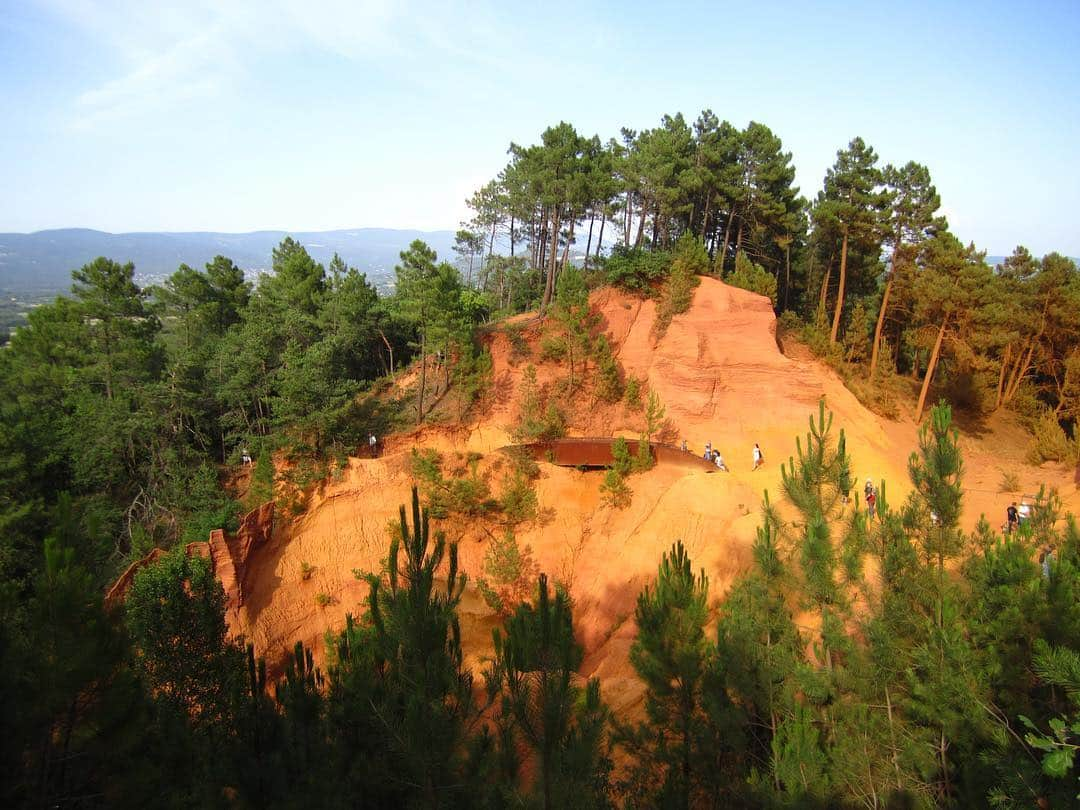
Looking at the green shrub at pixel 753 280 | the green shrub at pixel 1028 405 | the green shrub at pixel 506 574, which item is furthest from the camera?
the green shrub at pixel 753 280

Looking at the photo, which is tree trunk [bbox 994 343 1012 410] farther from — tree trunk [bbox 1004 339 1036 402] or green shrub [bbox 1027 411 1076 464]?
green shrub [bbox 1027 411 1076 464]

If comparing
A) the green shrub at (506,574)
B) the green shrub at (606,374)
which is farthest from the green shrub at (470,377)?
the green shrub at (506,574)

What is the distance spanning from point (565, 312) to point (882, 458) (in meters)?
14.6

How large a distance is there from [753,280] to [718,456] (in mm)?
9900

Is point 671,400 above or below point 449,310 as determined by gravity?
below

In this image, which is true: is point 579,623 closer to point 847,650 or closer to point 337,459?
point 337,459

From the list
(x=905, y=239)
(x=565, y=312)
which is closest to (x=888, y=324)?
(x=905, y=239)

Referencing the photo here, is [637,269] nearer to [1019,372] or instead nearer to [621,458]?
[621,458]

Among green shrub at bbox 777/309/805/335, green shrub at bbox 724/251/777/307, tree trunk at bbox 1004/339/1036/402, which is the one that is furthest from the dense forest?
green shrub at bbox 724/251/777/307

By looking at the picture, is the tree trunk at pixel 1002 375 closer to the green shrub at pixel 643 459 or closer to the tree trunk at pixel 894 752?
the green shrub at pixel 643 459

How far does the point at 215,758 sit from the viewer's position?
307 inches

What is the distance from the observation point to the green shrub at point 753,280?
29.1 m

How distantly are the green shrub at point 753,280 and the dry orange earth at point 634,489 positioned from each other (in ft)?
3.59

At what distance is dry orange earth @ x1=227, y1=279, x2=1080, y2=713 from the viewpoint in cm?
1989
